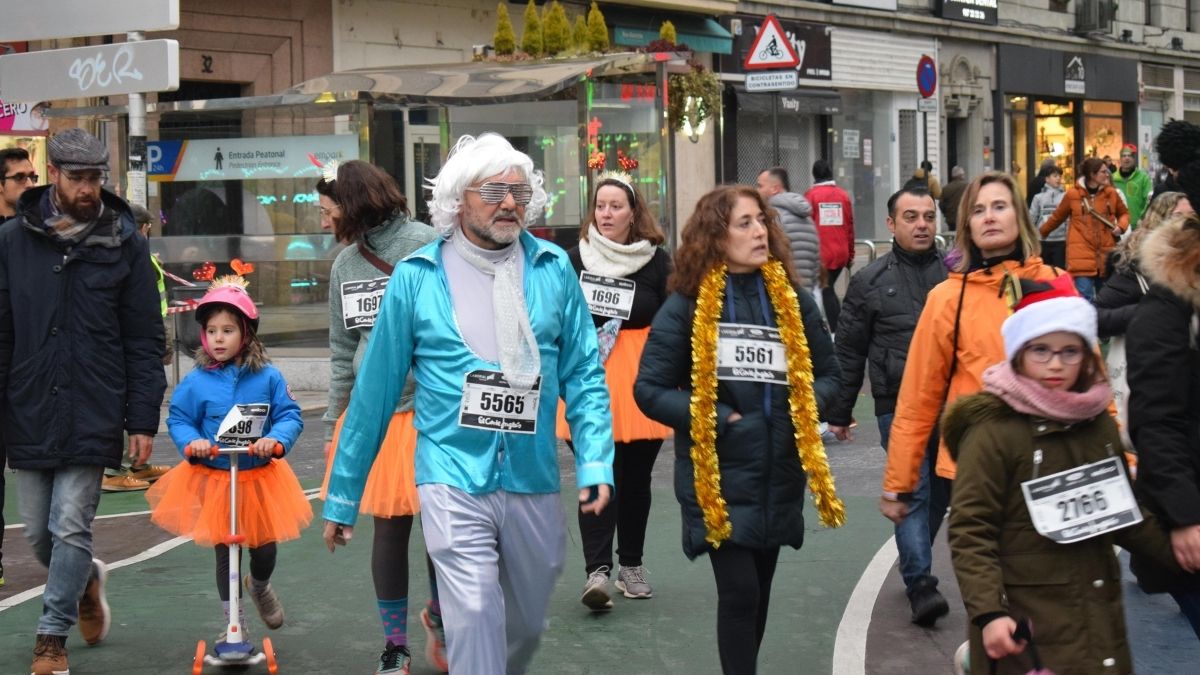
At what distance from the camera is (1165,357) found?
13.9 feet

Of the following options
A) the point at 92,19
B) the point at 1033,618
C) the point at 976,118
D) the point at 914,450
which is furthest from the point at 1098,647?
the point at 976,118

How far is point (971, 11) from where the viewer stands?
114ft

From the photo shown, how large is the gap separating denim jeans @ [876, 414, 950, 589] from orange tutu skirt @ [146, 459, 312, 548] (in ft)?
8.06

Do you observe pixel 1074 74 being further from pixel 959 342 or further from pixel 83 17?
pixel 959 342

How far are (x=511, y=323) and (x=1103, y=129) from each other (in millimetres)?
38394

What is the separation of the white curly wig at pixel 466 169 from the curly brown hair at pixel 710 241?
26.6 inches

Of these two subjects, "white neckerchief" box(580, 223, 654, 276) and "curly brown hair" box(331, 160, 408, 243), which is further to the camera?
"white neckerchief" box(580, 223, 654, 276)

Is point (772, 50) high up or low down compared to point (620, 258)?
up

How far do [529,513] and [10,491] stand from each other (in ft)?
22.6

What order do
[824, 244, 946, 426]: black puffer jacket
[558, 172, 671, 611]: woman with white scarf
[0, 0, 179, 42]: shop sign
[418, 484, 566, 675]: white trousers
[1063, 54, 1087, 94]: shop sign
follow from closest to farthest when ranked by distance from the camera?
1. [418, 484, 566, 675]: white trousers
2. [824, 244, 946, 426]: black puffer jacket
3. [558, 172, 671, 611]: woman with white scarf
4. [0, 0, 179, 42]: shop sign
5. [1063, 54, 1087, 94]: shop sign

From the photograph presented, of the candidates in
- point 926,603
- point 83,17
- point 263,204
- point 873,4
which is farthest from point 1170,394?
point 873,4

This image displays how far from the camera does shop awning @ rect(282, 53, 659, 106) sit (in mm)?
14969

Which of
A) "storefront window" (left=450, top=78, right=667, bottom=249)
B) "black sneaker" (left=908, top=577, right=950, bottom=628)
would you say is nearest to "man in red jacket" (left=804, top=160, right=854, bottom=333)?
"storefront window" (left=450, top=78, right=667, bottom=249)

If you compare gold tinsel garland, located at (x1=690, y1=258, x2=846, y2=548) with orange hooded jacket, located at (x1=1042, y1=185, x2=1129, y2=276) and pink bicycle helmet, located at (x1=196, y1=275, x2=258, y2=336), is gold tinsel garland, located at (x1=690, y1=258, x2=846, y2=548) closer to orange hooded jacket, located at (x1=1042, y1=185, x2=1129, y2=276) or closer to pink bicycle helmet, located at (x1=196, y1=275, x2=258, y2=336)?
pink bicycle helmet, located at (x1=196, y1=275, x2=258, y2=336)
